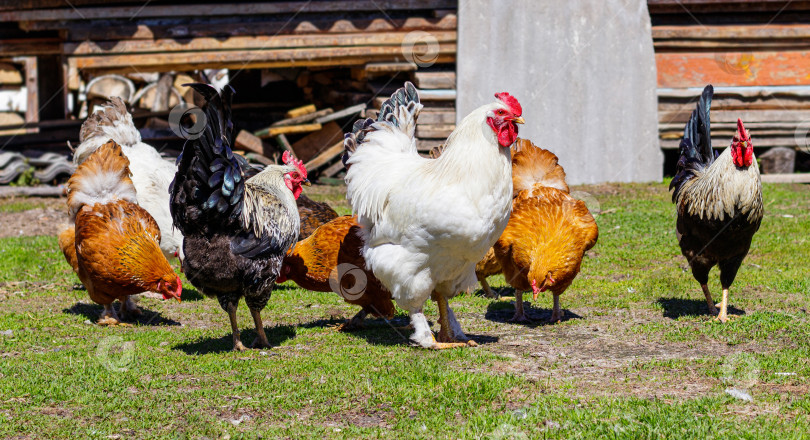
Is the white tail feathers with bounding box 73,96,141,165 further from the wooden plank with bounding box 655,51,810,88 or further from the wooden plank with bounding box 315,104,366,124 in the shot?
the wooden plank with bounding box 655,51,810,88

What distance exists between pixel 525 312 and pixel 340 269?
83.9 inches

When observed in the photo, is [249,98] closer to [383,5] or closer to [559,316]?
[383,5]

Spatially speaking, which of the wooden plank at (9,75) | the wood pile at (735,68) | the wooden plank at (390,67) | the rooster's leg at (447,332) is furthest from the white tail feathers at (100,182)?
the wooden plank at (9,75)

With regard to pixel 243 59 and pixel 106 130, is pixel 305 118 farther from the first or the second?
pixel 106 130

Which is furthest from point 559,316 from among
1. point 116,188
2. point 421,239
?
point 116,188

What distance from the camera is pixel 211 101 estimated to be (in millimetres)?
6578

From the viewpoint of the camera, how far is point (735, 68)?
1647 centimetres

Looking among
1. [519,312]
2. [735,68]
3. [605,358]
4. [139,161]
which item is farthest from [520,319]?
[735,68]

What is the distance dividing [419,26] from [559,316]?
889cm

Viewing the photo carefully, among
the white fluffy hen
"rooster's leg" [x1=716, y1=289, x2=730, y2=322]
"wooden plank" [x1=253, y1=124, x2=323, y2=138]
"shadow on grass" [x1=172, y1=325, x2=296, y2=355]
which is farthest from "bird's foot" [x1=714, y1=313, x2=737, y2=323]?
"wooden plank" [x1=253, y1=124, x2=323, y2=138]

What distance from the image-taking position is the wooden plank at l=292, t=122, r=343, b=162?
57.3 ft

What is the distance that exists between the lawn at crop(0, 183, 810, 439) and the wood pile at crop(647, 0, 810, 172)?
270 inches

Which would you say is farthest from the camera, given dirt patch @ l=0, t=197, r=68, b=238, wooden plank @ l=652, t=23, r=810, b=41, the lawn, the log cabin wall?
wooden plank @ l=652, t=23, r=810, b=41

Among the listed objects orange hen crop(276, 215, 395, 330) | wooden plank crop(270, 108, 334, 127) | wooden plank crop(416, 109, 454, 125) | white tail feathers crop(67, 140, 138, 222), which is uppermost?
wooden plank crop(270, 108, 334, 127)
